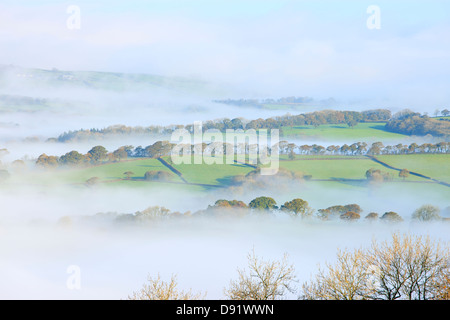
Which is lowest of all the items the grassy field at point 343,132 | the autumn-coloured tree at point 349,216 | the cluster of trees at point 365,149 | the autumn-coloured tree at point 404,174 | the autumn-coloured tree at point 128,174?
the autumn-coloured tree at point 349,216

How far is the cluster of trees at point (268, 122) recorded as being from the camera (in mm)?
96375

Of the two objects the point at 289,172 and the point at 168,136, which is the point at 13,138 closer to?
the point at 168,136

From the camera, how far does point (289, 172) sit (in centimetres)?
8238

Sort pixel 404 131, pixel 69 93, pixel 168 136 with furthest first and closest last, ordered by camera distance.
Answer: pixel 69 93 → pixel 168 136 → pixel 404 131

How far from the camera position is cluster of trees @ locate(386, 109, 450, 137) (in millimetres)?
88875

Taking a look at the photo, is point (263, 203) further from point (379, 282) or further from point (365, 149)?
point (379, 282)

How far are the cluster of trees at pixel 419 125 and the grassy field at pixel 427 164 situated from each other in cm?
676

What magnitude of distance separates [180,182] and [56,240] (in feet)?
73.5

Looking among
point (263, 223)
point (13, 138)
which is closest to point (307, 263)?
point (263, 223)

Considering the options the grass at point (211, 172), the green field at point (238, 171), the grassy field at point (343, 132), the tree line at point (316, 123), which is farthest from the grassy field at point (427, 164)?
the grass at point (211, 172)

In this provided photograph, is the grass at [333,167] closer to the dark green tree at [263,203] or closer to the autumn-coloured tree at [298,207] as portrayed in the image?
the autumn-coloured tree at [298,207]

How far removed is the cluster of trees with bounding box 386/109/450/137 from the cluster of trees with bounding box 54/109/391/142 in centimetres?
328

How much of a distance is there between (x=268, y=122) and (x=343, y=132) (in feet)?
47.2

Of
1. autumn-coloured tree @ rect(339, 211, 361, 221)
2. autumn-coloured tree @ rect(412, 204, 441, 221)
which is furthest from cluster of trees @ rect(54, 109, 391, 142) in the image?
autumn-coloured tree @ rect(412, 204, 441, 221)
